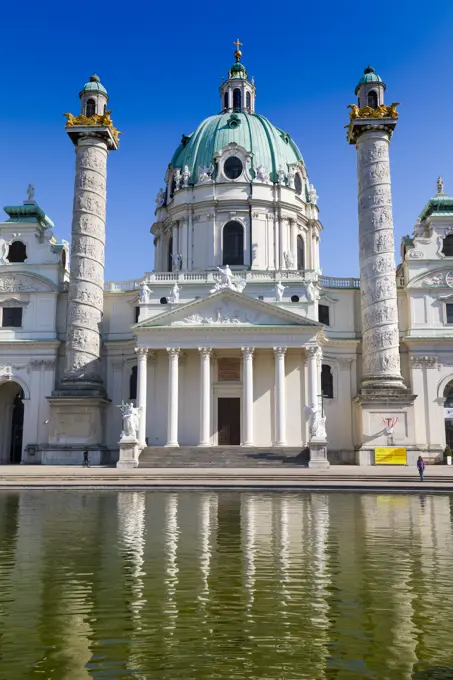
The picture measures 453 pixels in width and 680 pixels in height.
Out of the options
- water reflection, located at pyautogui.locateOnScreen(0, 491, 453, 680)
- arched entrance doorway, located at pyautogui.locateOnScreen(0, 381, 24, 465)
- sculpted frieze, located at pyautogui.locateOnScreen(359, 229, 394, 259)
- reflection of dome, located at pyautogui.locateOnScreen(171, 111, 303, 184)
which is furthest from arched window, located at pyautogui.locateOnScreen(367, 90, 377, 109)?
water reflection, located at pyautogui.locateOnScreen(0, 491, 453, 680)

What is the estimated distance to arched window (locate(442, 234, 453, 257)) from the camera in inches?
1983

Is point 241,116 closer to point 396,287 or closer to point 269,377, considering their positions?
point 396,287

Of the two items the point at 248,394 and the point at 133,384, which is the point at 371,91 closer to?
the point at 248,394

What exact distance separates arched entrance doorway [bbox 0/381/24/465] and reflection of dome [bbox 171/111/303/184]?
2272 cm

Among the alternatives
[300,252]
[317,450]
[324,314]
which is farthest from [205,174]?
[317,450]

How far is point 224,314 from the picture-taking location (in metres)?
44.7

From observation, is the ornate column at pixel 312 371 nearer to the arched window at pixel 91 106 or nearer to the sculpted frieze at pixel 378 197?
the sculpted frieze at pixel 378 197

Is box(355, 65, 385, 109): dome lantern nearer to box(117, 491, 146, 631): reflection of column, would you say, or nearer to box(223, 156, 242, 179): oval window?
box(223, 156, 242, 179): oval window

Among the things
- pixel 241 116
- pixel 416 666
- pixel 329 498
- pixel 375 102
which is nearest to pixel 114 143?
pixel 241 116

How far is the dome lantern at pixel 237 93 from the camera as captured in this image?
63.2m

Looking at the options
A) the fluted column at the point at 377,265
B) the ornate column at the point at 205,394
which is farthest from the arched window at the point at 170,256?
the fluted column at the point at 377,265

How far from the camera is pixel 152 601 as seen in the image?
28.0 feet

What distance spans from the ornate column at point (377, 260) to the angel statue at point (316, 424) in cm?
565

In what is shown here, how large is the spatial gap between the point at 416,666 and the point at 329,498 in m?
16.1
